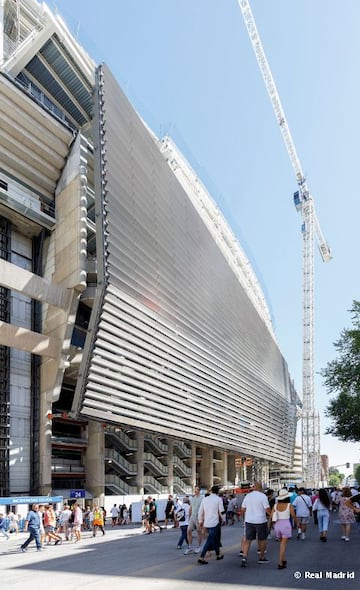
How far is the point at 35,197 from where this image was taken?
43156 mm

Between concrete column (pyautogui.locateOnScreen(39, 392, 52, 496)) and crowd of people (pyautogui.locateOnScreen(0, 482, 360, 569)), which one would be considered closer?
crowd of people (pyautogui.locateOnScreen(0, 482, 360, 569))

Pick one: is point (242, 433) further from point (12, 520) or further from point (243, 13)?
point (243, 13)

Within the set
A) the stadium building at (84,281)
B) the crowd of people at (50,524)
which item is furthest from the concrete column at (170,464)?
the crowd of people at (50,524)

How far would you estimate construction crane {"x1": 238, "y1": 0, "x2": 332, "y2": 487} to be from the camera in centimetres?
11450

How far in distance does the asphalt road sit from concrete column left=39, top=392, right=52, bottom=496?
73.5ft

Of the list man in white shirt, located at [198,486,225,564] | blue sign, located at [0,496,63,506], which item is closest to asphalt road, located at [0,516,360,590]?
man in white shirt, located at [198,486,225,564]

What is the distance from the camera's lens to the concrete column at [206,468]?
7125 centimetres

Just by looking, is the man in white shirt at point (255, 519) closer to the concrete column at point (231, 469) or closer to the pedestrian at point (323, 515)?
the pedestrian at point (323, 515)

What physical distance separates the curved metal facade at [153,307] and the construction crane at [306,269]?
49563 millimetres

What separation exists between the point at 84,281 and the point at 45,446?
435 inches

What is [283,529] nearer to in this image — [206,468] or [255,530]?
[255,530]

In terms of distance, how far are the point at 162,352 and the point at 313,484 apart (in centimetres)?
7790

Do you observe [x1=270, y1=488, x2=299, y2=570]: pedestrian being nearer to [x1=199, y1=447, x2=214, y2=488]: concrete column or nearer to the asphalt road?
the asphalt road

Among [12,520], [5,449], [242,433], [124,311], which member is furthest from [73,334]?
[242,433]
